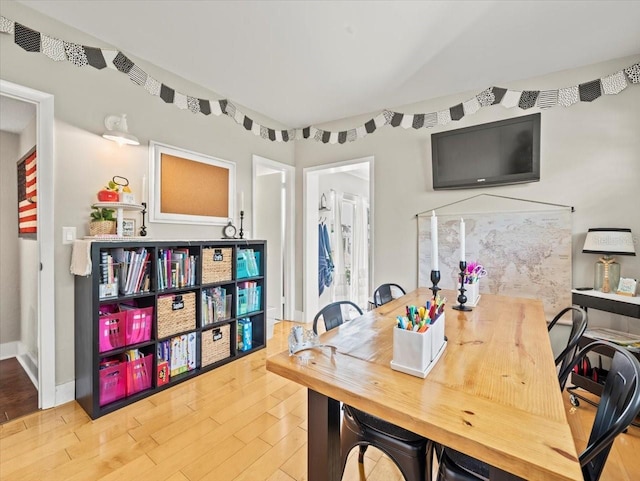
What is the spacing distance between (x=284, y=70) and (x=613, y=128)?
279 centimetres

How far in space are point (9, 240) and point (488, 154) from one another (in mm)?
4718

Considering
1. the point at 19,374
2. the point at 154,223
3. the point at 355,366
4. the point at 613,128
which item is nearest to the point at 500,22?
the point at 613,128

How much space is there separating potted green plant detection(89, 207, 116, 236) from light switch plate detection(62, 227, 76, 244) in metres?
0.10

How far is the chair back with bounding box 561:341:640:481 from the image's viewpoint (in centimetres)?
80

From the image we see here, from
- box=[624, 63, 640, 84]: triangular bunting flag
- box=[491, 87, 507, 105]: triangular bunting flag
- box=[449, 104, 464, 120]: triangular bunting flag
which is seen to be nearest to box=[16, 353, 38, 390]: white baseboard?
box=[449, 104, 464, 120]: triangular bunting flag

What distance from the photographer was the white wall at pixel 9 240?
9.48ft

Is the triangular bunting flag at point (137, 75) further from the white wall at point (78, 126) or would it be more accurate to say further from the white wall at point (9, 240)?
the white wall at point (9, 240)

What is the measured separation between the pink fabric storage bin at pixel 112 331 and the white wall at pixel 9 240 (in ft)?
5.77

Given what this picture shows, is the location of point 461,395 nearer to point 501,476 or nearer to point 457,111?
point 501,476

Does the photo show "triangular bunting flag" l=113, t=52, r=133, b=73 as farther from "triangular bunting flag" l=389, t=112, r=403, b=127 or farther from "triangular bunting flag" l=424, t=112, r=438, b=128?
"triangular bunting flag" l=424, t=112, r=438, b=128

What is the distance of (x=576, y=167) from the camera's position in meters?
2.55

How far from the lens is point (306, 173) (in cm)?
406

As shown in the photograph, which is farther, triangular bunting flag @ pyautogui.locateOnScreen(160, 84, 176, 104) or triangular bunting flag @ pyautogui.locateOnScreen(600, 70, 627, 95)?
triangular bunting flag @ pyautogui.locateOnScreen(160, 84, 176, 104)

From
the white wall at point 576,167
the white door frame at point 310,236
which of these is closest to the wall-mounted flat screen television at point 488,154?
the white wall at point 576,167
